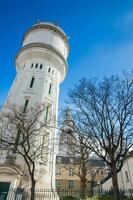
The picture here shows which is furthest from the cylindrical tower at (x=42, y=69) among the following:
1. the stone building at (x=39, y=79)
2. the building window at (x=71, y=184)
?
the building window at (x=71, y=184)

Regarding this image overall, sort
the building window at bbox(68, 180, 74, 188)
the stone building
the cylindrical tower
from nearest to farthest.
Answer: the stone building → the cylindrical tower → the building window at bbox(68, 180, 74, 188)

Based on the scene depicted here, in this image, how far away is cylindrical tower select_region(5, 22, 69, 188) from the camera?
1138 inches

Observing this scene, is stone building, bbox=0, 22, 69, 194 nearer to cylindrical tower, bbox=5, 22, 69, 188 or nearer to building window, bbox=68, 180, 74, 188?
cylindrical tower, bbox=5, 22, 69, 188

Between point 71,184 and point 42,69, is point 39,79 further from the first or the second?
point 71,184

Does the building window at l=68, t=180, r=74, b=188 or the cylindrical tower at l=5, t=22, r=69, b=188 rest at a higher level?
the cylindrical tower at l=5, t=22, r=69, b=188

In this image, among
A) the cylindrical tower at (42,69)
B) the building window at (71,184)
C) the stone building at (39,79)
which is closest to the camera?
the stone building at (39,79)

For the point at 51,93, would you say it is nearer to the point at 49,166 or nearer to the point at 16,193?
the point at 49,166

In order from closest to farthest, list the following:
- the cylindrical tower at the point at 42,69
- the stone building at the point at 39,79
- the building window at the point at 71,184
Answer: the stone building at the point at 39,79, the cylindrical tower at the point at 42,69, the building window at the point at 71,184

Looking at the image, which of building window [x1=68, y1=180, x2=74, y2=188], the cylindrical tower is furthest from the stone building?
building window [x1=68, y1=180, x2=74, y2=188]

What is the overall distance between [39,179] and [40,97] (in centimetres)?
1226

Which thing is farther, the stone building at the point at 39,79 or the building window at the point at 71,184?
the building window at the point at 71,184

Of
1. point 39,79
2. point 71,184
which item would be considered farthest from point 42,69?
point 71,184

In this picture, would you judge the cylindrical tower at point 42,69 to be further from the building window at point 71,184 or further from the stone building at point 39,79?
the building window at point 71,184

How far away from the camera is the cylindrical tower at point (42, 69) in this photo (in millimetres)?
28906
